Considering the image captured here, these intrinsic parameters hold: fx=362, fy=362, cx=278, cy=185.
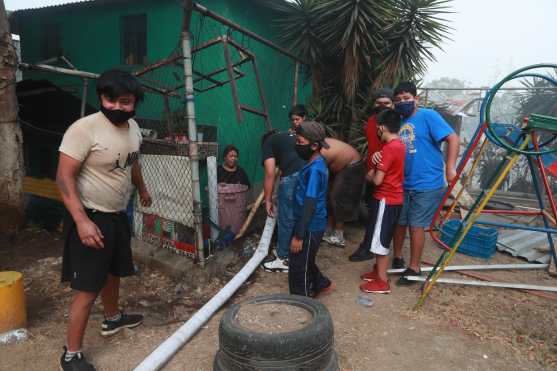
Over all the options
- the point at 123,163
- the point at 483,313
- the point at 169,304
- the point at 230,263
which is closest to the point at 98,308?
the point at 169,304

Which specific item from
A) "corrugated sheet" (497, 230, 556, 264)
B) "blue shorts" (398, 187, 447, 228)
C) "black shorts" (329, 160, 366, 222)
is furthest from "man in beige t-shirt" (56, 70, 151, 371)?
"corrugated sheet" (497, 230, 556, 264)

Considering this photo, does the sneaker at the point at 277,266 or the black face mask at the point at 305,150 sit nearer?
the black face mask at the point at 305,150

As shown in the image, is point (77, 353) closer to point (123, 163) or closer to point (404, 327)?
point (123, 163)

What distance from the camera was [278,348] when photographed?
79.7 inches

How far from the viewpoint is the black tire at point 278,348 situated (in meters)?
2.04

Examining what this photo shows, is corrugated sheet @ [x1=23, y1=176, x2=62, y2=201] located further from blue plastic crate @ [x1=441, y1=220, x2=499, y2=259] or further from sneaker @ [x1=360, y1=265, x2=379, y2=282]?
blue plastic crate @ [x1=441, y1=220, x2=499, y2=259]

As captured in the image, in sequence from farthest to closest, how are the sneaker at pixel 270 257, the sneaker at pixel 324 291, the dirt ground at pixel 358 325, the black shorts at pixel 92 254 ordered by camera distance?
the sneaker at pixel 270 257
the sneaker at pixel 324 291
the dirt ground at pixel 358 325
the black shorts at pixel 92 254

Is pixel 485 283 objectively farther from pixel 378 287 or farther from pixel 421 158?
pixel 421 158

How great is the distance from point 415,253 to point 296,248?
1.43 m

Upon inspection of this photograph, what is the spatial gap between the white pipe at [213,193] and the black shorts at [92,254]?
1.74 meters

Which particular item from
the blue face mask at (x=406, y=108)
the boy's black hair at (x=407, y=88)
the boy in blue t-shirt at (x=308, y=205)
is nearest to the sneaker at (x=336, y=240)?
the boy in blue t-shirt at (x=308, y=205)

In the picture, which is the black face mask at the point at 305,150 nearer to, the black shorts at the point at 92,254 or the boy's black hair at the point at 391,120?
the boy's black hair at the point at 391,120

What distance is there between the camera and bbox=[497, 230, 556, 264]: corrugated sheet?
4727mm

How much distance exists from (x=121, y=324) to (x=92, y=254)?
907mm
